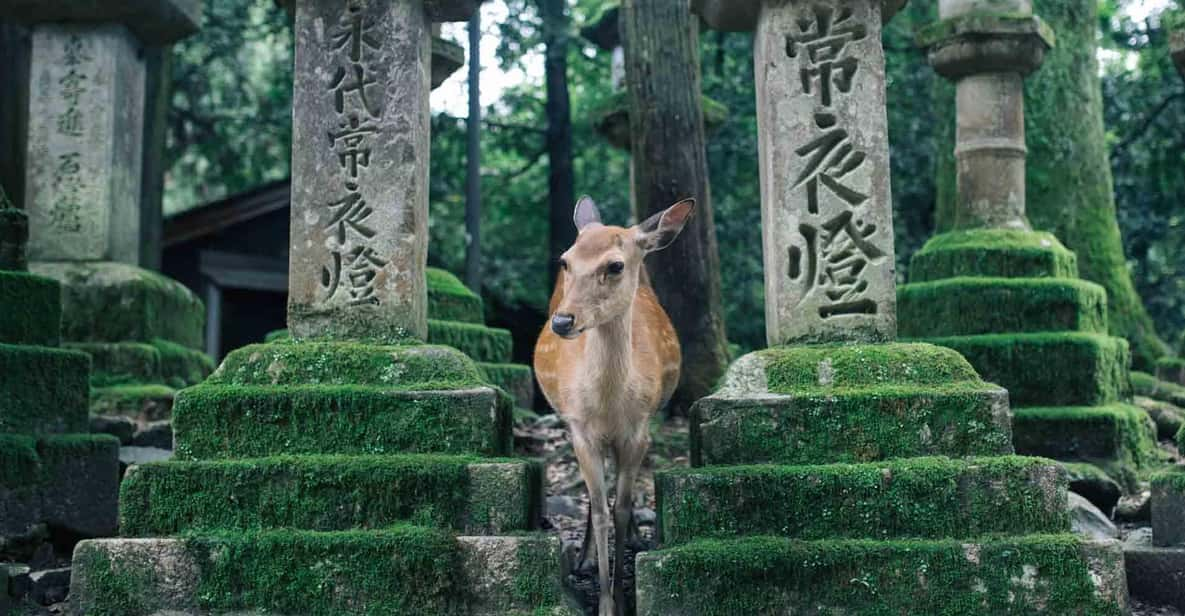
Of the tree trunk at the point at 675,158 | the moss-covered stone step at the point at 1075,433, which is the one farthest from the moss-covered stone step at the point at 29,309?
the moss-covered stone step at the point at 1075,433

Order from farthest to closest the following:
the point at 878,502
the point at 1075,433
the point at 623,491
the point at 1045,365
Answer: the point at 1045,365, the point at 1075,433, the point at 623,491, the point at 878,502

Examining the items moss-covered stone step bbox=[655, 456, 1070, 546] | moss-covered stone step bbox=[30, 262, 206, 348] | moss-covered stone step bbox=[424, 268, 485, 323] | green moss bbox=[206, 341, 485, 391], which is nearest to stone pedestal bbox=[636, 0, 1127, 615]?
moss-covered stone step bbox=[655, 456, 1070, 546]

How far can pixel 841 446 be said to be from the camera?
5.52 metres

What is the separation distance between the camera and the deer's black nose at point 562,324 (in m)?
5.15

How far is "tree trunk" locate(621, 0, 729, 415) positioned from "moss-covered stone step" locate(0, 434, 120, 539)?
186 inches

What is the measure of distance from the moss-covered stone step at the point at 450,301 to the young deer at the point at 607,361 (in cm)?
407

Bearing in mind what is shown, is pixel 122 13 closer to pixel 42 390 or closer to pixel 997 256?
pixel 42 390

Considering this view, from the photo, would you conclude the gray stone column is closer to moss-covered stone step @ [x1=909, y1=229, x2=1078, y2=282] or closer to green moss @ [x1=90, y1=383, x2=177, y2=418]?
moss-covered stone step @ [x1=909, y1=229, x2=1078, y2=282]

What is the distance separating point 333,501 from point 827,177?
2642 millimetres

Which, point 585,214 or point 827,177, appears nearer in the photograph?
point 827,177

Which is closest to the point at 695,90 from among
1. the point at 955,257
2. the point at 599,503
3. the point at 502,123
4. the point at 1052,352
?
the point at 955,257

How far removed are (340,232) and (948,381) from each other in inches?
112

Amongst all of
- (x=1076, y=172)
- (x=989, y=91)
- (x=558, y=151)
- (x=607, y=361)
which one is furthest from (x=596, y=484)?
(x=558, y=151)

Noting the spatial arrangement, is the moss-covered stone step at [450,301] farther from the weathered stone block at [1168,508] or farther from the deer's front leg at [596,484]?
the weathered stone block at [1168,508]
